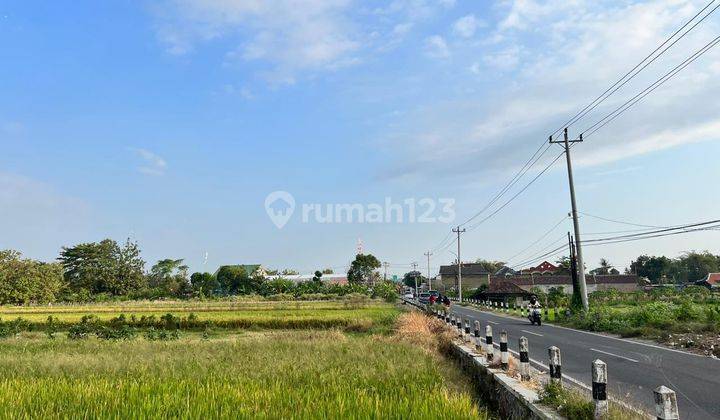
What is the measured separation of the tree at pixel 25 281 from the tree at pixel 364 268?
176 ft

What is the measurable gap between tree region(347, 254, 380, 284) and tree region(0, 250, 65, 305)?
53.7 meters

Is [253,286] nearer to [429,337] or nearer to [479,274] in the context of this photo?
[479,274]

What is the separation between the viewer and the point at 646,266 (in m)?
105

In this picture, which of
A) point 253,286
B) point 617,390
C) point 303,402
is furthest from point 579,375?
point 253,286

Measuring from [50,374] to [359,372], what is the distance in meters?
5.79

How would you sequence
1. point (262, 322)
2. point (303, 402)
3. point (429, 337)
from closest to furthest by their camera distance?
1. point (303, 402)
2. point (429, 337)
3. point (262, 322)

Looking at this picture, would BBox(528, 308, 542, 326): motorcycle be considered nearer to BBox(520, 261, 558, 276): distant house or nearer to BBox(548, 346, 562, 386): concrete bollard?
BBox(548, 346, 562, 386): concrete bollard

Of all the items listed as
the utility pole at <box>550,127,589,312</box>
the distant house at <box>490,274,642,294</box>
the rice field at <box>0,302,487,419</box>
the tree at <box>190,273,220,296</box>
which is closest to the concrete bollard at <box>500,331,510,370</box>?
the rice field at <box>0,302,487,419</box>

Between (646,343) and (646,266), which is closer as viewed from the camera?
(646,343)

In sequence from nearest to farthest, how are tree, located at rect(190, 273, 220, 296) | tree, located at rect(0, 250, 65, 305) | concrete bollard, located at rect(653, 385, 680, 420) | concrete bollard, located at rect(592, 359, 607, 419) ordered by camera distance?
concrete bollard, located at rect(653, 385, 680, 420) < concrete bollard, located at rect(592, 359, 607, 419) < tree, located at rect(0, 250, 65, 305) < tree, located at rect(190, 273, 220, 296)

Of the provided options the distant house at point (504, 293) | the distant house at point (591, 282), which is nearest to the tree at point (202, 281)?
the distant house at point (504, 293)

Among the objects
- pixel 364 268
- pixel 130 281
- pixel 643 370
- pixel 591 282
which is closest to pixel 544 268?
pixel 591 282

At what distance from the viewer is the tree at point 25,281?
6022cm

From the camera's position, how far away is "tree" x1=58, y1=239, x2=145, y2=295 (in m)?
83.6
